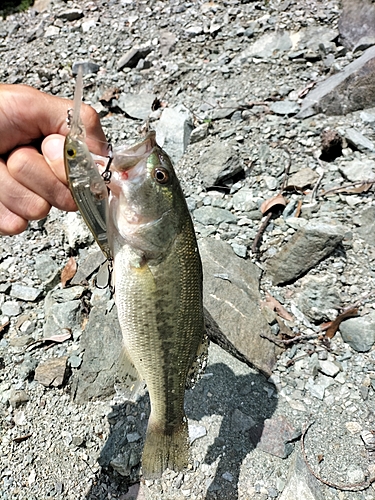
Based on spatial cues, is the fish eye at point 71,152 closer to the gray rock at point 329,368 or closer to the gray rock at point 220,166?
the gray rock at point 329,368

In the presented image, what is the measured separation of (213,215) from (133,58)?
533 cm

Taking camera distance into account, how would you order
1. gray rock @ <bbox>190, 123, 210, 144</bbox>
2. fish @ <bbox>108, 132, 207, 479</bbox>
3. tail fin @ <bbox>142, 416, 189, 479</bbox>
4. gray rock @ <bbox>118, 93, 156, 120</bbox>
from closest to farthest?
1. fish @ <bbox>108, 132, 207, 479</bbox>
2. tail fin @ <bbox>142, 416, 189, 479</bbox>
3. gray rock @ <bbox>190, 123, 210, 144</bbox>
4. gray rock @ <bbox>118, 93, 156, 120</bbox>

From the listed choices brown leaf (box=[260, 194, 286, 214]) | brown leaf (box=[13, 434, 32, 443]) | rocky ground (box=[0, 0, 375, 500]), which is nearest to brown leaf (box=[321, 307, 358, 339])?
rocky ground (box=[0, 0, 375, 500])

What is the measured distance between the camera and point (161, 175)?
228 cm

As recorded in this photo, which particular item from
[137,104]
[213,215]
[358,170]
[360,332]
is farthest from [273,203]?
[137,104]

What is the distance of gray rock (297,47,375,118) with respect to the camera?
20.0ft

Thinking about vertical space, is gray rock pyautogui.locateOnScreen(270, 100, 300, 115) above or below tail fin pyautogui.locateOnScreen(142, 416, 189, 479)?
below

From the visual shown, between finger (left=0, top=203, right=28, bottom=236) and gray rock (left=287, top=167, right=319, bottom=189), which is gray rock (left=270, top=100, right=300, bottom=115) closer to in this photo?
gray rock (left=287, top=167, right=319, bottom=189)

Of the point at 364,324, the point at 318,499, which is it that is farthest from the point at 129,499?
the point at 364,324

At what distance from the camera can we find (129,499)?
346 centimetres

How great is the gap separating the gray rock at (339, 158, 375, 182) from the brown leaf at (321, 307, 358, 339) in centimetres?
178

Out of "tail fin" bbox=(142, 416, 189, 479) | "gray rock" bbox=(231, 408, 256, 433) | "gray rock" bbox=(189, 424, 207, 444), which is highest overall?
"tail fin" bbox=(142, 416, 189, 479)

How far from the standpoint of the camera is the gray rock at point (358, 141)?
5.50m

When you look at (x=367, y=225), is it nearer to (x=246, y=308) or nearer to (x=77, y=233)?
(x=246, y=308)
